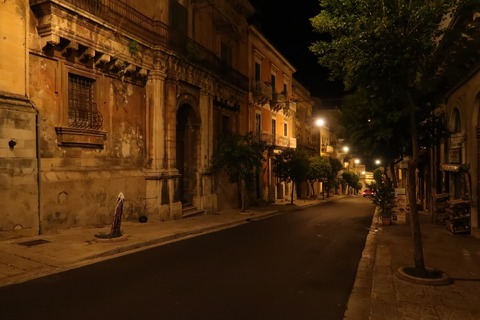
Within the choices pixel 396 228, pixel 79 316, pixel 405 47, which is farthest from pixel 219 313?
pixel 396 228

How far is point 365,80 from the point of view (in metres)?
7.00

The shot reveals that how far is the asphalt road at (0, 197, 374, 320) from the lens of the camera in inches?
200

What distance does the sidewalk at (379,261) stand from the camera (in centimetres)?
518

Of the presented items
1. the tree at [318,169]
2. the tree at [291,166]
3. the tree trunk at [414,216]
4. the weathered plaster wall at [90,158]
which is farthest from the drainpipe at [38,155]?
the tree at [318,169]

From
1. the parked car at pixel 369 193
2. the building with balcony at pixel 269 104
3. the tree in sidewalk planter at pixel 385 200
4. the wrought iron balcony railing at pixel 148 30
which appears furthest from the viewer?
the building with balcony at pixel 269 104

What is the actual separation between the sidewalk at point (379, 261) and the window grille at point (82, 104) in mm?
3491

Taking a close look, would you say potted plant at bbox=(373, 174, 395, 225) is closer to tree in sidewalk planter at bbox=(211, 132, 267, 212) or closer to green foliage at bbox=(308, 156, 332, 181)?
tree in sidewalk planter at bbox=(211, 132, 267, 212)

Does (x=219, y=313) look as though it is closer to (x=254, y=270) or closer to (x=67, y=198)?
(x=254, y=270)

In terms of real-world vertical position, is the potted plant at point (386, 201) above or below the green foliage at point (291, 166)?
below

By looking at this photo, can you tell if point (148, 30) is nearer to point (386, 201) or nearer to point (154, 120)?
point (154, 120)

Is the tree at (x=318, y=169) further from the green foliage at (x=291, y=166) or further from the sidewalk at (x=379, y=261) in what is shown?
the sidewalk at (x=379, y=261)

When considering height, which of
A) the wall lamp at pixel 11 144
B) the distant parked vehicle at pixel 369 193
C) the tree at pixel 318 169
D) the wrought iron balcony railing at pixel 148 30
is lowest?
the distant parked vehicle at pixel 369 193

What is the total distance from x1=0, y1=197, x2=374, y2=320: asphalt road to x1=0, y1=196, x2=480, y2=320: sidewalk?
0.43 meters

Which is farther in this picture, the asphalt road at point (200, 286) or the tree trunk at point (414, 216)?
the tree trunk at point (414, 216)
